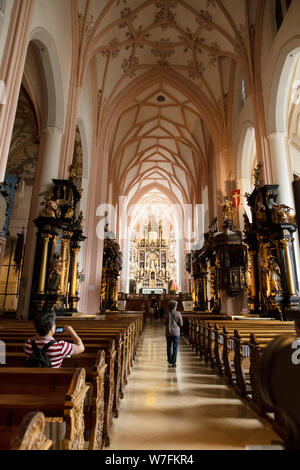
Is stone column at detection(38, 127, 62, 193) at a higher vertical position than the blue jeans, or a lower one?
higher

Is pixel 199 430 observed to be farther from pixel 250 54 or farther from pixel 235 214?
pixel 250 54

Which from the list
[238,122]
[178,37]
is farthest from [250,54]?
[178,37]

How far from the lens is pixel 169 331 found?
538cm

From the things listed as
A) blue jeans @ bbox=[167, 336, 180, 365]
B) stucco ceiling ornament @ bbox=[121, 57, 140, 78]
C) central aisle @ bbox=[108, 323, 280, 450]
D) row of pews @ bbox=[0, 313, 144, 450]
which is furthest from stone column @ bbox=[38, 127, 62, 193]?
stucco ceiling ornament @ bbox=[121, 57, 140, 78]

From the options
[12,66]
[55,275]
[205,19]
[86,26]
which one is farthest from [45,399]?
[205,19]

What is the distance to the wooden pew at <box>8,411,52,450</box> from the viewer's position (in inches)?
31.1

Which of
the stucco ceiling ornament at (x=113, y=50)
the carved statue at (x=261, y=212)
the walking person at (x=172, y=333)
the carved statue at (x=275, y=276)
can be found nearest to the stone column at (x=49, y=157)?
the walking person at (x=172, y=333)

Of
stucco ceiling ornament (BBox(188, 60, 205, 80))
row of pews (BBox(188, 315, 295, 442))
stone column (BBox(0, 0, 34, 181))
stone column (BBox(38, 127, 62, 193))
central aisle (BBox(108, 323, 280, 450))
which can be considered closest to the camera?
central aisle (BBox(108, 323, 280, 450))

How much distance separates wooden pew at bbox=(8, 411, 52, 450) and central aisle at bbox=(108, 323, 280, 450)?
5.74 ft

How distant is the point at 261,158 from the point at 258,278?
4.06m

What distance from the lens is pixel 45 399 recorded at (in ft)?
4.53

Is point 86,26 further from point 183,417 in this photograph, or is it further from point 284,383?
point 284,383

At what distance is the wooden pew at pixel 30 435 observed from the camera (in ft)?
2.59

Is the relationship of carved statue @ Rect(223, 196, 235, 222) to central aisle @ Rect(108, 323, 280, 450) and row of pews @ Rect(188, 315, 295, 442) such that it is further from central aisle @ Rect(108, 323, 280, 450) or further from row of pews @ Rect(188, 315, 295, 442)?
central aisle @ Rect(108, 323, 280, 450)
